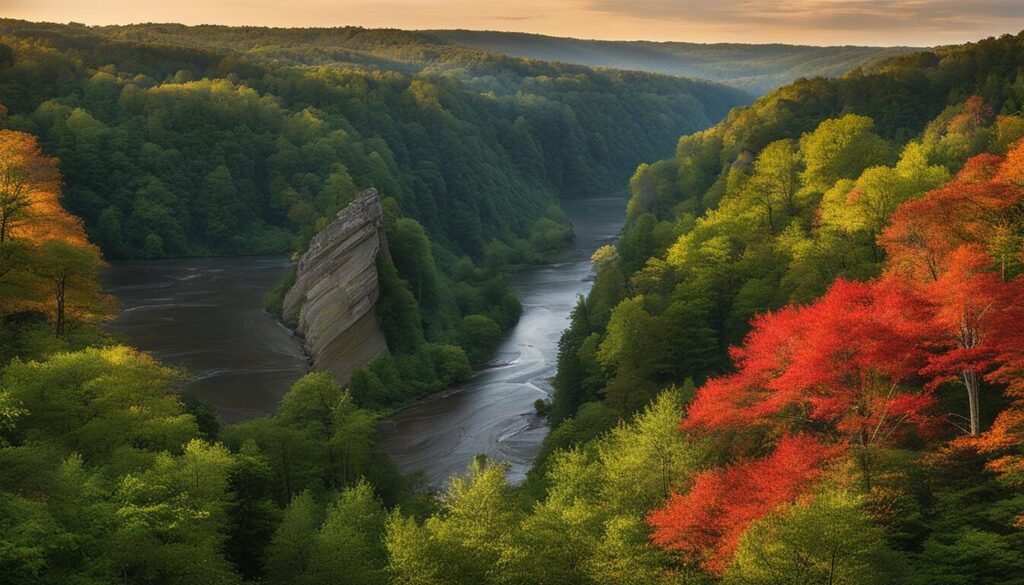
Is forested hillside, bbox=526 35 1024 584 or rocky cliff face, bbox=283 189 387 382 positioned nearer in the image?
forested hillside, bbox=526 35 1024 584

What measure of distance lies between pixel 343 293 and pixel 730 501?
52.2 metres

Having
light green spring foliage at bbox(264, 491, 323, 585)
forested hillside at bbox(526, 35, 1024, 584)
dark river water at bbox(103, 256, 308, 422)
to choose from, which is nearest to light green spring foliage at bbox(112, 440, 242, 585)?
light green spring foliage at bbox(264, 491, 323, 585)

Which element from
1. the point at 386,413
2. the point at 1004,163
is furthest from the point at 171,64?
the point at 1004,163

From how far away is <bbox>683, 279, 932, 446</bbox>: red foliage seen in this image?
27.0 metres

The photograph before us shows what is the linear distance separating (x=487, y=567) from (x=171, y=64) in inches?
5774

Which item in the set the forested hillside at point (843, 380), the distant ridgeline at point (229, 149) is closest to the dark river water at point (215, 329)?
the distant ridgeline at point (229, 149)

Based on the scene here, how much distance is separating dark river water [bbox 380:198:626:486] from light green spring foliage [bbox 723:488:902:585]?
1144 inches

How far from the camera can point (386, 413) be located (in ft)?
213

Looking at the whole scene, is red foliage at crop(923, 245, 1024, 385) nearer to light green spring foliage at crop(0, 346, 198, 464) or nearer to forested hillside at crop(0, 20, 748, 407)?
light green spring foliage at crop(0, 346, 198, 464)

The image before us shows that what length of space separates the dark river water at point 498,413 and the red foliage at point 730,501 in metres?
24.8

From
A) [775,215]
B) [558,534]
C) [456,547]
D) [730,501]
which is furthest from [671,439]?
[775,215]

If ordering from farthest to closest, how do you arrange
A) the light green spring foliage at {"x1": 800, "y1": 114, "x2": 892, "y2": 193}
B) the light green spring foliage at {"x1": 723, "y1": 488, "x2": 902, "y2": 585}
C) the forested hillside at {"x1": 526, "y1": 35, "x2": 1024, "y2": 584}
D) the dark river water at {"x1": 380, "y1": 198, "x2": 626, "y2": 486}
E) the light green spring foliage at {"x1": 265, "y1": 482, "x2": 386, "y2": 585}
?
1. the light green spring foliage at {"x1": 800, "y1": 114, "x2": 892, "y2": 193}
2. the dark river water at {"x1": 380, "y1": 198, "x2": 626, "y2": 486}
3. the light green spring foliage at {"x1": 265, "y1": 482, "x2": 386, "y2": 585}
4. the forested hillside at {"x1": 526, "y1": 35, "x2": 1024, "y2": 584}
5. the light green spring foliage at {"x1": 723, "y1": 488, "x2": 902, "y2": 585}

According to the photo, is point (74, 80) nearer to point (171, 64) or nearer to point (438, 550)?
point (171, 64)

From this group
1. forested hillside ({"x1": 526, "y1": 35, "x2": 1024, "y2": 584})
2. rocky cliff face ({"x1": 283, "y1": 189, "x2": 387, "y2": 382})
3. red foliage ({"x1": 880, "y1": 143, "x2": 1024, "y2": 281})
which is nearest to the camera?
forested hillside ({"x1": 526, "y1": 35, "x2": 1024, "y2": 584})
